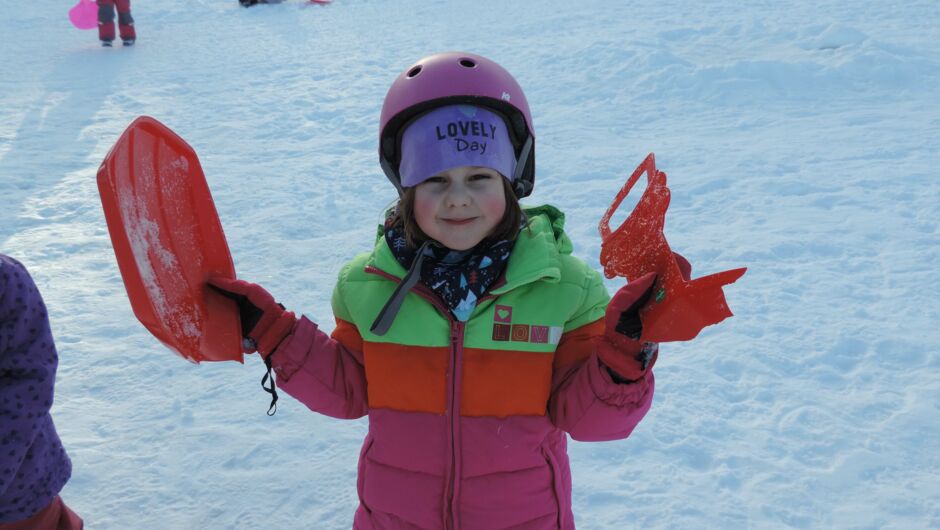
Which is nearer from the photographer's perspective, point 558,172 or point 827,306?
point 827,306

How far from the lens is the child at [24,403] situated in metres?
2.03

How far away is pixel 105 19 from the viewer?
11891 millimetres

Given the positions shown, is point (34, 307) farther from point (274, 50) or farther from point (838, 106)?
point (274, 50)

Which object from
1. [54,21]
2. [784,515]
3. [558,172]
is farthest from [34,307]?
[54,21]

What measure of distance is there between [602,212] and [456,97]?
151 inches

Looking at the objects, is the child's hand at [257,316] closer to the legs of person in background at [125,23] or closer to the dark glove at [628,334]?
the dark glove at [628,334]

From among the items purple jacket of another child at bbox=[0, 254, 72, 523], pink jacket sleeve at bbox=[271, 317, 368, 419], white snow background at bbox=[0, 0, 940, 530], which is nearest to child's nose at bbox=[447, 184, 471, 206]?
pink jacket sleeve at bbox=[271, 317, 368, 419]

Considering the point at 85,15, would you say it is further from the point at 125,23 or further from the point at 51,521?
the point at 51,521

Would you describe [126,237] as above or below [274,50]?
above

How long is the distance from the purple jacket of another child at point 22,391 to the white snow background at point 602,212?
117cm

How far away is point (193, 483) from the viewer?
11.3ft

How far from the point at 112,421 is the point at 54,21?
477 inches

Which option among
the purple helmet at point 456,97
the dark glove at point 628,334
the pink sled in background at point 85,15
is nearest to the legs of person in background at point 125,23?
the pink sled in background at point 85,15

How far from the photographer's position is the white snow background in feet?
11.1
